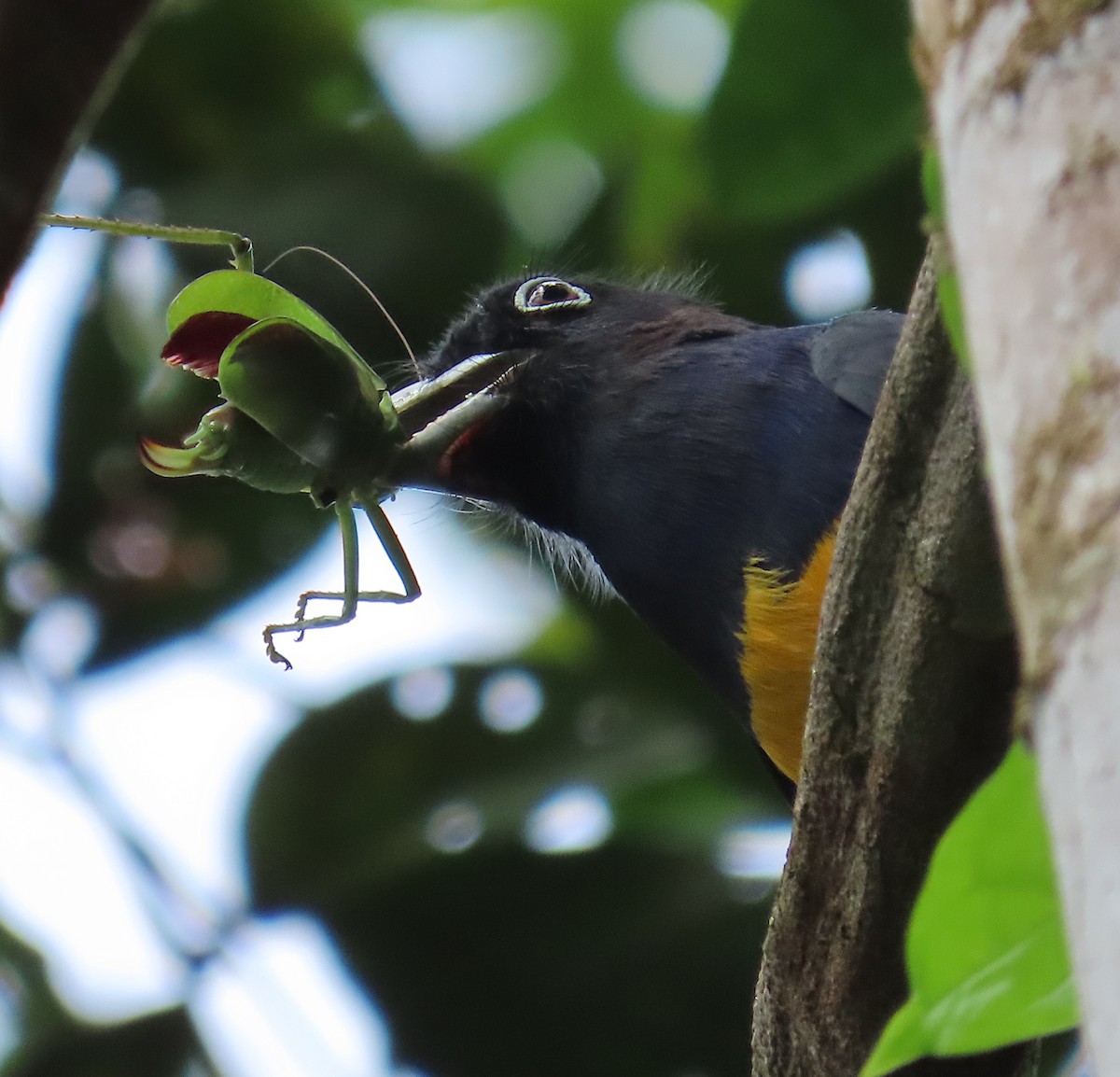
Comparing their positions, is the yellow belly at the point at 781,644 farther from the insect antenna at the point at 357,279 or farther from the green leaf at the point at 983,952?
the green leaf at the point at 983,952

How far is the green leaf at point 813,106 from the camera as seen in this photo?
3.72 m

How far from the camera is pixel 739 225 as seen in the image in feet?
13.9

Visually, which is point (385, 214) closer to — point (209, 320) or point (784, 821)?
point (784, 821)

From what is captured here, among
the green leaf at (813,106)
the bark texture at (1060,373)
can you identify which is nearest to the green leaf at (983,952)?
the bark texture at (1060,373)

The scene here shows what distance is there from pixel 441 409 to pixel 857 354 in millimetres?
824

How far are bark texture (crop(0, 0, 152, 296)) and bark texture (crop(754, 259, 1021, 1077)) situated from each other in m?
0.81

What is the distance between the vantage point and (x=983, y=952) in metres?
1.24

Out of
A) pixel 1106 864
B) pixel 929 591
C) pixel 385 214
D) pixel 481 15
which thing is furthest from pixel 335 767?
pixel 1106 864

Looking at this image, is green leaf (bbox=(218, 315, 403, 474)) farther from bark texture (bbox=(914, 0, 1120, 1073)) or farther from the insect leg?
bark texture (bbox=(914, 0, 1120, 1073))

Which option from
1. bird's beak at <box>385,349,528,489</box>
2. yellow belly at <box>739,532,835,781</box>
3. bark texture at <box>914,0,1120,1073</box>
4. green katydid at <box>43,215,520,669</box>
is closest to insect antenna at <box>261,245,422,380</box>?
bird's beak at <box>385,349,528,489</box>

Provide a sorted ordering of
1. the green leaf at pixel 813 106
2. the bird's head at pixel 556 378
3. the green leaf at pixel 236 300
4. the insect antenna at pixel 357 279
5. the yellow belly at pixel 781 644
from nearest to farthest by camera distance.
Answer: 1. the green leaf at pixel 236 300
2. the insect antenna at pixel 357 279
3. the yellow belly at pixel 781 644
4. the bird's head at pixel 556 378
5. the green leaf at pixel 813 106

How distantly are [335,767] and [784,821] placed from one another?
1151 mm

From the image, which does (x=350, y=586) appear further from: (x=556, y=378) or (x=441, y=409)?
(x=556, y=378)

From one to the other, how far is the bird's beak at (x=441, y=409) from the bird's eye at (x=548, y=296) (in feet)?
0.44
